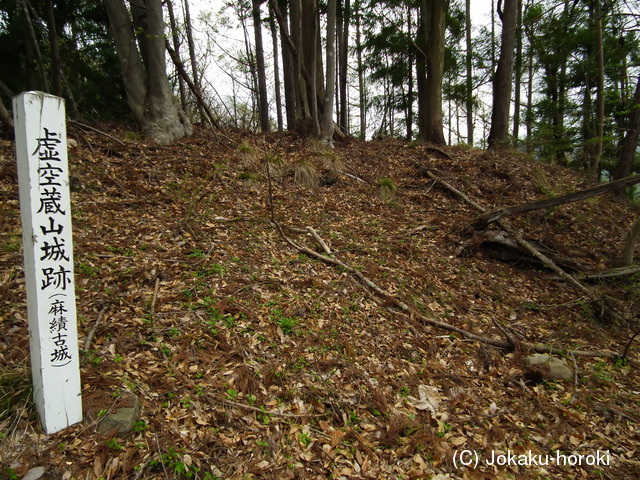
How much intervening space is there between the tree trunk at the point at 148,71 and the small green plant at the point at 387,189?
483cm

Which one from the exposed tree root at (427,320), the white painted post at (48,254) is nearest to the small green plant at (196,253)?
the exposed tree root at (427,320)

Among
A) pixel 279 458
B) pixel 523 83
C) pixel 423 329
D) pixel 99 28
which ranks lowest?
pixel 279 458

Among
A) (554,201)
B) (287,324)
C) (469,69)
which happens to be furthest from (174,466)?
(469,69)

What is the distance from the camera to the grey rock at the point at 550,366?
394 centimetres

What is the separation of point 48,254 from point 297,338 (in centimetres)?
241

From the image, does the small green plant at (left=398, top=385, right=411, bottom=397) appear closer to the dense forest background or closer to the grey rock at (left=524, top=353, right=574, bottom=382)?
the grey rock at (left=524, top=353, right=574, bottom=382)

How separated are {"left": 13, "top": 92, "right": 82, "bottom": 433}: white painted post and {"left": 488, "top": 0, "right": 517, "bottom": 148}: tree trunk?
11.2 meters

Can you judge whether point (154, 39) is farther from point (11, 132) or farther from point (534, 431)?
point (534, 431)

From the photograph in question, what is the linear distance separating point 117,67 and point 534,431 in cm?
1141

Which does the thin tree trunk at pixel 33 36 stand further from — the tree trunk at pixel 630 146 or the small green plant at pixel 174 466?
the tree trunk at pixel 630 146

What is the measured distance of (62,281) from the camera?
229 centimetres

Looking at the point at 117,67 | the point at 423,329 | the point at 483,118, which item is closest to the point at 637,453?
the point at 423,329

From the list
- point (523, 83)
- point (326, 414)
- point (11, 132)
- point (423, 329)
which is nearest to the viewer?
point (326, 414)

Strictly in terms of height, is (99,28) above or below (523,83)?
below
